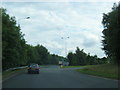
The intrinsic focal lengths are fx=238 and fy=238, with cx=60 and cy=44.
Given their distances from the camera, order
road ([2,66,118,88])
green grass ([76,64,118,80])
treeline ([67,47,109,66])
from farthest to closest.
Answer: treeline ([67,47,109,66]) → green grass ([76,64,118,80]) → road ([2,66,118,88])

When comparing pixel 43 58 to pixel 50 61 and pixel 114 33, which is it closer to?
pixel 50 61

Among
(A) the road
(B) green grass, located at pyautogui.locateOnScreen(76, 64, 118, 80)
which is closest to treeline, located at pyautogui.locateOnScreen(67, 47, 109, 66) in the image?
(B) green grass, located at pyautogui.locateOnScreen(76, 64, 118, 80)

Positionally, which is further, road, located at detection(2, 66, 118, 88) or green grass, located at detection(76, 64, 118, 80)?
green grass, located at detection(76, 64, 118, 80)

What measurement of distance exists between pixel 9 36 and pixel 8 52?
8.80 ft

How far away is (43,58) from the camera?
130 m

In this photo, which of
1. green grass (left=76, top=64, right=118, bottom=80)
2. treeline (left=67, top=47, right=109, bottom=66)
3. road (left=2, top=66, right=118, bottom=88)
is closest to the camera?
road (left=2, top=66, right=118, bottom=88)

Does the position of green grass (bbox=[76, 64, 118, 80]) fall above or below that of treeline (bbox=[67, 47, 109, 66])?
below

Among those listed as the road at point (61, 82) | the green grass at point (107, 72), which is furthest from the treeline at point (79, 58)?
the road at point (61, 82)

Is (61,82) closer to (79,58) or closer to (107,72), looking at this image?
(107,72)

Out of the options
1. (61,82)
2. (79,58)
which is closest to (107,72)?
(61,82)

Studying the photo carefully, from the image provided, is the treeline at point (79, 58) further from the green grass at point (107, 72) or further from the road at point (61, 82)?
the road at point (61, 82)


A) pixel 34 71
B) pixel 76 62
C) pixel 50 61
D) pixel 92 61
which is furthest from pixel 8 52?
pixel 50 61

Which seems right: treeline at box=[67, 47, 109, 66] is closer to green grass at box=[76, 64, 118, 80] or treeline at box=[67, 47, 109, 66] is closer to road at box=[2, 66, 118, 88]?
green grass at box=[76, 64, 118, 80]

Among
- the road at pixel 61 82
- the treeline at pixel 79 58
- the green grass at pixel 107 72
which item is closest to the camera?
the road at pixel 61 82
